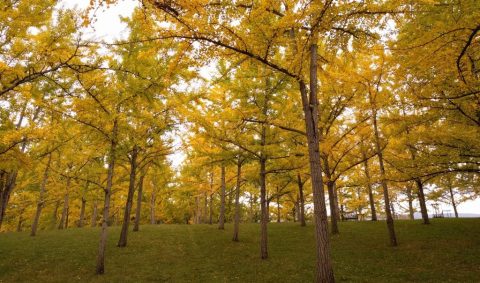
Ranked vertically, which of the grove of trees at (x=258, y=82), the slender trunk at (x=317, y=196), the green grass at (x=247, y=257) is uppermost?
the grove of trees at (x=258, y=82)

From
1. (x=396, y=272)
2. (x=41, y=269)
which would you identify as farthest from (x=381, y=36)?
(x=41, y=269)

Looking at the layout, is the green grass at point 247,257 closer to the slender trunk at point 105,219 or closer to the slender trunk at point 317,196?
the slender trunk at point 105,219

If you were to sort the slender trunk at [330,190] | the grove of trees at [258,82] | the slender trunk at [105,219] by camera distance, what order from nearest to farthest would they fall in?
the grove of trees at [258,82] < the slender trunk at [105,219] < the slender trunk at [330,190]

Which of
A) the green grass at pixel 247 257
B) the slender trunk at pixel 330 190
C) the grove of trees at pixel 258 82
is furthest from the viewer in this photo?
the slender trunk at pixel 330 190

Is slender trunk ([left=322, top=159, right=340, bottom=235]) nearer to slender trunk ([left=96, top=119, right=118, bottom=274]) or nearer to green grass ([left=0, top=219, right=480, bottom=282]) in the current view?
green grass ([left=0, top=219, right=480, bottom=282])

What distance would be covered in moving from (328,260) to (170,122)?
8.48 meters

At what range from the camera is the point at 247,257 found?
1119 centimetres

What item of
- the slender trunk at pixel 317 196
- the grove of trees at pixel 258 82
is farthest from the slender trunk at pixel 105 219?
the slender trunk at pixel 317 196

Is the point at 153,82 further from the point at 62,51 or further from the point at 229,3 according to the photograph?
the point at 229,3

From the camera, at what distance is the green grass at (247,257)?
8758mm

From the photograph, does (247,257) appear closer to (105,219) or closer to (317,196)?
(105,219)

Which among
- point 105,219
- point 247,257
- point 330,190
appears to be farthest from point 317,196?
point 330,190

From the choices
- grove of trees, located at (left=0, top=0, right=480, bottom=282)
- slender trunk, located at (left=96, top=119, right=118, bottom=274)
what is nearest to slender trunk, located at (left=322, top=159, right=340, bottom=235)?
grove of trees, located at (left=0, top=0, right=480, bottom=282)

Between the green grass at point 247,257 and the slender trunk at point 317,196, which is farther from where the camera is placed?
the green grass at point 247,257
